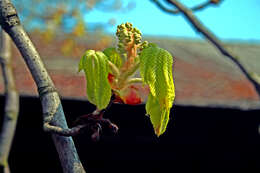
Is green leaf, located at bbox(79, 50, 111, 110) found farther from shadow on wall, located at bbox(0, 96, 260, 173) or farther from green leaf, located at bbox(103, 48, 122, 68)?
shadow on wall, located at bbox(0, 96, 260, 173)

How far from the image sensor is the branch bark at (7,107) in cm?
338

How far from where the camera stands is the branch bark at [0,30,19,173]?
3.38 meters

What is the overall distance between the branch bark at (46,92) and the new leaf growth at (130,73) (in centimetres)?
9

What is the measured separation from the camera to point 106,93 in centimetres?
78

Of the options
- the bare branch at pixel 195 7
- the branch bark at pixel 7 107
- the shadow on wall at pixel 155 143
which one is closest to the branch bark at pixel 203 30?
the bare branch at pixel 195 7

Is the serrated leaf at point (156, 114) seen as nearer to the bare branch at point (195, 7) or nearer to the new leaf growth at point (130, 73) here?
the new leaf growth at point (130, 73)

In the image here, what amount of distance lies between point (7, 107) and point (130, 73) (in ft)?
9.91

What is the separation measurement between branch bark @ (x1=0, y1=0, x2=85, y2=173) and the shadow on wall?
398cm

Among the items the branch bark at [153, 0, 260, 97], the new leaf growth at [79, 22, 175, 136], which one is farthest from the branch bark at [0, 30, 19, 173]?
the new leaf growth at [79, 22, 175, 136]

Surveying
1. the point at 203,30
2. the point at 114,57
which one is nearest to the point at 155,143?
the point at 203,30

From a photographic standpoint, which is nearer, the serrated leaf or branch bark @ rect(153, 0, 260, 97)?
the serrated leaf

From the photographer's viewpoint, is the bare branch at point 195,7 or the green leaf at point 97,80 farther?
the bare branch at point 195,7

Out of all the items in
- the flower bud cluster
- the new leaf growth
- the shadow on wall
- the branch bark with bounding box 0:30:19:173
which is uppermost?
the flower bud cluster

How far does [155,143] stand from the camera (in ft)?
16.9
